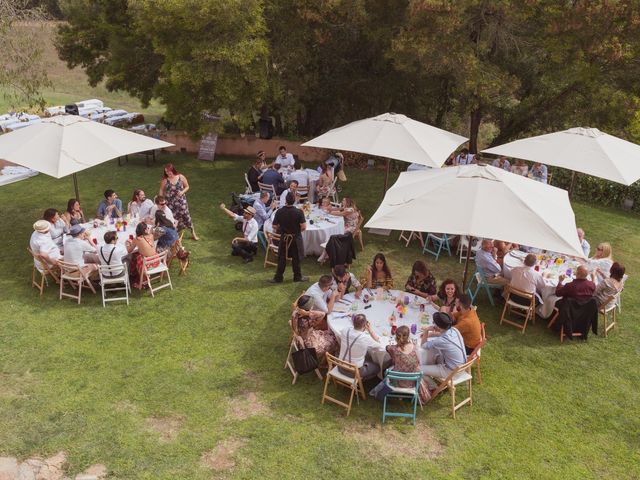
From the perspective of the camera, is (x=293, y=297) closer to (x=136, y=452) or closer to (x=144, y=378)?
(x=144, y=378)

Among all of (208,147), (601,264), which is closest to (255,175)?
→ (208,147)

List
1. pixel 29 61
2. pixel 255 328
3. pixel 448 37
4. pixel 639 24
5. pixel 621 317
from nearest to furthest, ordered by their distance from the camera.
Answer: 1. pixel 255 328
2. pixel 621 317
3. pixel 29 61
4. pixel 639 24
5. pixel 448 37

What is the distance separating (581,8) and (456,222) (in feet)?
34.9

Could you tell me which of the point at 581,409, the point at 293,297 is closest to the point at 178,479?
the point at 293,297

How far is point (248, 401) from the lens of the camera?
7.05 m

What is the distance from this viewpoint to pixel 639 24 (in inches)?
541

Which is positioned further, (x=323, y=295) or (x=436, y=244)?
(x=436, y=244)

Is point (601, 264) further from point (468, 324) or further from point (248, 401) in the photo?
point (248, 401)

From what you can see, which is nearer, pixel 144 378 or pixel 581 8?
pixel 144 378

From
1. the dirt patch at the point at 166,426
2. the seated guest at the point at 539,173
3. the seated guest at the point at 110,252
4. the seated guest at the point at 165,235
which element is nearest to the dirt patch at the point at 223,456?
the dirt patch at the point at 166,426

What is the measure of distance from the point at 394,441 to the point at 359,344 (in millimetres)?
1232

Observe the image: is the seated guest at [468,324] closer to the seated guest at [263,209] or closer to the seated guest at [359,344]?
the seated guest at [359,344]

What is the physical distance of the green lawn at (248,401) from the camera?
20.1 feet

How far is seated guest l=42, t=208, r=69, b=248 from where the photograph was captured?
9977 mm
